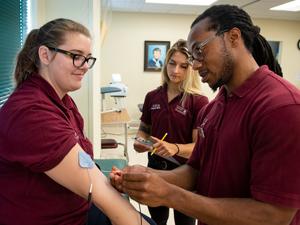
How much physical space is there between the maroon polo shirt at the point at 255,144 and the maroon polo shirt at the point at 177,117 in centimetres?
82

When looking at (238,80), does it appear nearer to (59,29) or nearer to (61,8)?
(59,29)

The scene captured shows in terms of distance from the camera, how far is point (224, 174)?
978 millimetres

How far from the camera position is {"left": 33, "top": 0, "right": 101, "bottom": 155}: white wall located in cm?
256

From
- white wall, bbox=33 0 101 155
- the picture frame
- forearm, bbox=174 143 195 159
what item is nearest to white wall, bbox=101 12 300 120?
the picture frame

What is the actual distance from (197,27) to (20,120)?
0.71 metres

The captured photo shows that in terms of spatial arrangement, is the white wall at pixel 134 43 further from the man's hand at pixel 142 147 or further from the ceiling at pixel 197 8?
the man's hand at pixel 142 147

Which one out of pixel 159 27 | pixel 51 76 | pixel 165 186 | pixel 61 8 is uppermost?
pixel 159 27

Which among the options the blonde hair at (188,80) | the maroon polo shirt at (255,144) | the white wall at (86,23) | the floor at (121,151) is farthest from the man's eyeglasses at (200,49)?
the floor at (121,151)

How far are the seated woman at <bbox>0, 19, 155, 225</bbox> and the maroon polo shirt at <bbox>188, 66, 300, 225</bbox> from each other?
16.2 inches

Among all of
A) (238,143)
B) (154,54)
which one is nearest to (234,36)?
(238,143)

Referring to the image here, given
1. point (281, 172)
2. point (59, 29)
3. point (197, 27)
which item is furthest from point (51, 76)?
point (281, 172)

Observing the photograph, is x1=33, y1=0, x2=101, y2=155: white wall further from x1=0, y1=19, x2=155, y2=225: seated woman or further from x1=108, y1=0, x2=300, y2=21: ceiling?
x1=108, y1=0, x2=300, y2=21: ceiling

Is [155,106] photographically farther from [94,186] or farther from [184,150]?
[94,186]

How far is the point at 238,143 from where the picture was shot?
0.92m
